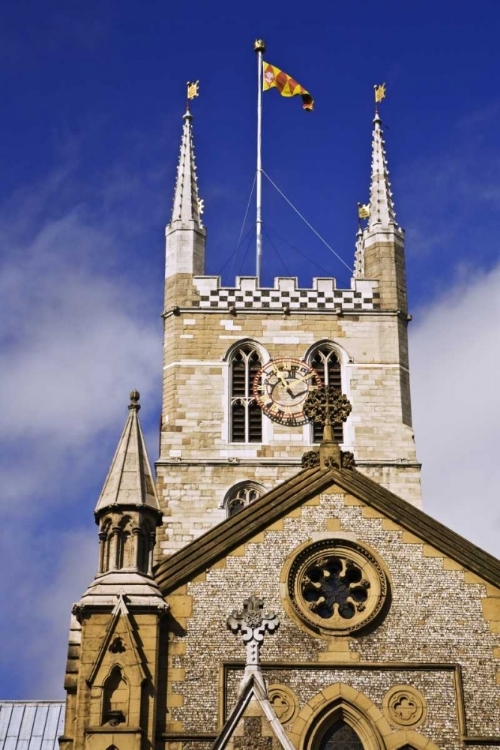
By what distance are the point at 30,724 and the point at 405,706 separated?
14.4 meters

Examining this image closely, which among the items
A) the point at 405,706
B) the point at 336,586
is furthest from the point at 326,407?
the point at 405,706

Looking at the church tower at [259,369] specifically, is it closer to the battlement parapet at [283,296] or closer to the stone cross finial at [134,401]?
the battlement parapet at [283,296]

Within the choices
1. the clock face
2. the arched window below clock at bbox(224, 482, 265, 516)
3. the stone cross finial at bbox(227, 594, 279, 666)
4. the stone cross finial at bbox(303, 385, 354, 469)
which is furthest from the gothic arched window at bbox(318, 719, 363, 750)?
the clock face

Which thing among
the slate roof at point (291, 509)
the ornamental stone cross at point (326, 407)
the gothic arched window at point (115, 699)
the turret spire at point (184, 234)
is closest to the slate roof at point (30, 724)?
the slate roof at point (291, 509)

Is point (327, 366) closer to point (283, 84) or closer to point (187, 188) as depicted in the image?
point (187, 188)

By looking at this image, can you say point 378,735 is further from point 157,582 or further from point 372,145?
point 372,145

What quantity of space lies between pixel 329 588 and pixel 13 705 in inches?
546

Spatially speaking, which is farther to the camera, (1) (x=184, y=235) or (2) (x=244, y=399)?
(1) (x=184, y=235)

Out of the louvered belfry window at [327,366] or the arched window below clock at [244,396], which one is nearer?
the arched window below clock at [244,396]

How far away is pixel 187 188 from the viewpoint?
4778 cm

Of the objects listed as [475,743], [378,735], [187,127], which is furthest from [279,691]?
[187,127]

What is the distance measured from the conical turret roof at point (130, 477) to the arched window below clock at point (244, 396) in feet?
60.3

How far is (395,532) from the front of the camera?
949 inches

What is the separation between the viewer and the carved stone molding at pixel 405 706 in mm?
22219
